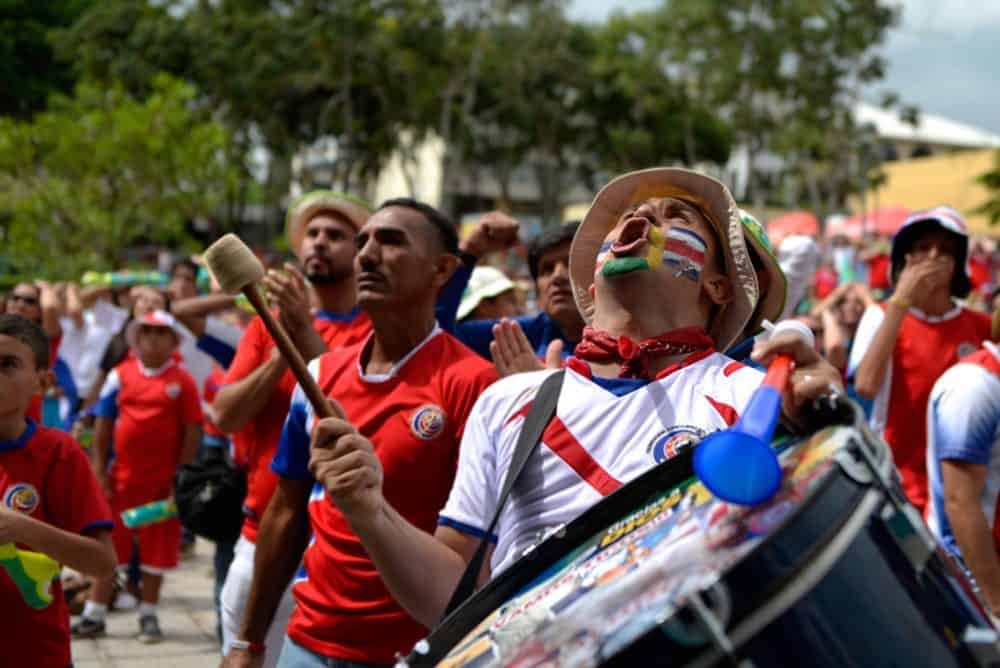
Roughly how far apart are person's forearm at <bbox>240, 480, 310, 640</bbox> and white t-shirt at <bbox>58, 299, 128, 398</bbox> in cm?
740

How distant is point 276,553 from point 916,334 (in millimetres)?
3380

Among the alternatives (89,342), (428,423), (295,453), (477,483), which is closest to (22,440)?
(295,453)

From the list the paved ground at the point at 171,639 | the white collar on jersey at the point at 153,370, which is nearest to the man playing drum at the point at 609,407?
the paved ground at the point at 171,639

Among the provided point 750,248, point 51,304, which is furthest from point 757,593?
point 51,304

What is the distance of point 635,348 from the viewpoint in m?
2.45

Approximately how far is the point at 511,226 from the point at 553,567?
2.77 m

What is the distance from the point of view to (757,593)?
1.46m

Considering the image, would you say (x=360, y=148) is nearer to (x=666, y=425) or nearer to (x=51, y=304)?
(x=51, y=304)

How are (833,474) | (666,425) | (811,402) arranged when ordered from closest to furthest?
1. (833,474)
2. (811,402)
3. (666,425)

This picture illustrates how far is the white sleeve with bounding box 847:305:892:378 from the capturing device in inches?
219

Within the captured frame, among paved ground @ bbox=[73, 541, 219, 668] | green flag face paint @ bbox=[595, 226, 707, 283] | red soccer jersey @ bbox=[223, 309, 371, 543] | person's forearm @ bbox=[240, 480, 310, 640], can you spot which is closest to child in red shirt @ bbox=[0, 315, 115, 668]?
person's forearm @ bbox=[240, 480, 310, 640]

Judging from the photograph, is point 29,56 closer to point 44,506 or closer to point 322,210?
point 322,210

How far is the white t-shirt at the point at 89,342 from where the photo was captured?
10.7m

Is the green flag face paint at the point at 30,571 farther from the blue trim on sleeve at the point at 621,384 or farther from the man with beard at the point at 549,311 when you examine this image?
the blue trim on sleeve at the point at 621,384
